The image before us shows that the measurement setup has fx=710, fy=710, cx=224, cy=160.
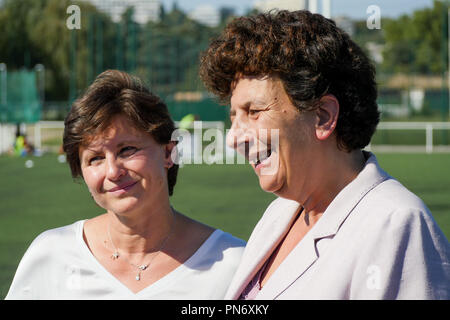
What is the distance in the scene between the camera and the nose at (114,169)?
2717mm

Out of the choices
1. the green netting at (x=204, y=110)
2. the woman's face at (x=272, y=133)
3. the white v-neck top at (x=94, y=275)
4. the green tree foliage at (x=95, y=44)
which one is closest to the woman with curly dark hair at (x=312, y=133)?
the woman's face at (x=272, y=133)

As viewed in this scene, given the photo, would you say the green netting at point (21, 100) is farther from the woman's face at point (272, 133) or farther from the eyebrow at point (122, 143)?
the woman's face at point (272, 133)

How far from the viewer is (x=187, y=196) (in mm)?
12742

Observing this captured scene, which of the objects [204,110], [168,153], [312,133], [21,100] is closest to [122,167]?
[168,153]

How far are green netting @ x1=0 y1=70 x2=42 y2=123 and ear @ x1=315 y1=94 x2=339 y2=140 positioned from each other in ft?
75.5

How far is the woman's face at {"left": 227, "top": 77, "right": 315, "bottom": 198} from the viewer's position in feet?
7.06

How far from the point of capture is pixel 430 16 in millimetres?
52219

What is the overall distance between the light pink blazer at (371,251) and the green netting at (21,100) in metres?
23.1

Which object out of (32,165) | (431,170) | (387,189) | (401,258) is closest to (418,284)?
(401,258)

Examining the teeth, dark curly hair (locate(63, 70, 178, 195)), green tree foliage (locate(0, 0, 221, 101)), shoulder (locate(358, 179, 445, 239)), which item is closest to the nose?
dark curly hair (locate(63, 70, 178, 195))

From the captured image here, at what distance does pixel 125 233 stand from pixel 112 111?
0.51 meters

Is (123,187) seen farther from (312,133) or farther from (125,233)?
(312,133)

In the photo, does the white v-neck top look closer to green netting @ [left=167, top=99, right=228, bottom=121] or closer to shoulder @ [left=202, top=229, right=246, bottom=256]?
shoulder @ [left=202, top=229, right=246, bottom=256]
